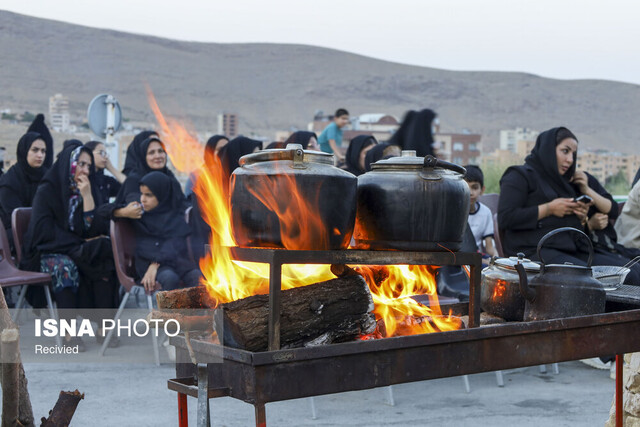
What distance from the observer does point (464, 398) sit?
5211 millimetres

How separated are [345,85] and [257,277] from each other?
71.2 m

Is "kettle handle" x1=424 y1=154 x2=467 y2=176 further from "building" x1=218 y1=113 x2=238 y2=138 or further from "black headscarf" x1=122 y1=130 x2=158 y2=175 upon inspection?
"building" x1=218 y1=113 x2=238 y2=138

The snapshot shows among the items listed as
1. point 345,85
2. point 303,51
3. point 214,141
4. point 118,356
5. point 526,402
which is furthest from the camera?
point 303,51

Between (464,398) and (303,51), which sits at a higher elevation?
(303,51)

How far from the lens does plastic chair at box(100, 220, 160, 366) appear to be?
6.10 m

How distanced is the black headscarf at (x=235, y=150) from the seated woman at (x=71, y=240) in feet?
3.68

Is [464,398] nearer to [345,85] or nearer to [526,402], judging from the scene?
[526,402]

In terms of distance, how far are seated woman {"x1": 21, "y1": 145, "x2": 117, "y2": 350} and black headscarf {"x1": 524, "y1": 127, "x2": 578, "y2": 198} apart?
3.45 metres

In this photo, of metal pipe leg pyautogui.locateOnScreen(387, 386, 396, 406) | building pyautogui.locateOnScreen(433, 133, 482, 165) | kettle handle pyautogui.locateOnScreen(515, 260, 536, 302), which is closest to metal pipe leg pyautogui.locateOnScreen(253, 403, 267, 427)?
kettle handle pyautogui.locateOnScreen(515, 260, 536, 302)

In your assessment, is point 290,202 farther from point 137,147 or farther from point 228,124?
point 228,124

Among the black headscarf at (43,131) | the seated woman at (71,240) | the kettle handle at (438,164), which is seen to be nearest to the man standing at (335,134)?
the black headscarf at (43,131)

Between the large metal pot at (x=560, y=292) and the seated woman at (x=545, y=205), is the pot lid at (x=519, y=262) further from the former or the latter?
the seated woman at (x=545, y=205)

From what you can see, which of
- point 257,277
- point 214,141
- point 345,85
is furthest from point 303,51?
point 257,277

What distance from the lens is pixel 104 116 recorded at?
12328 mm
